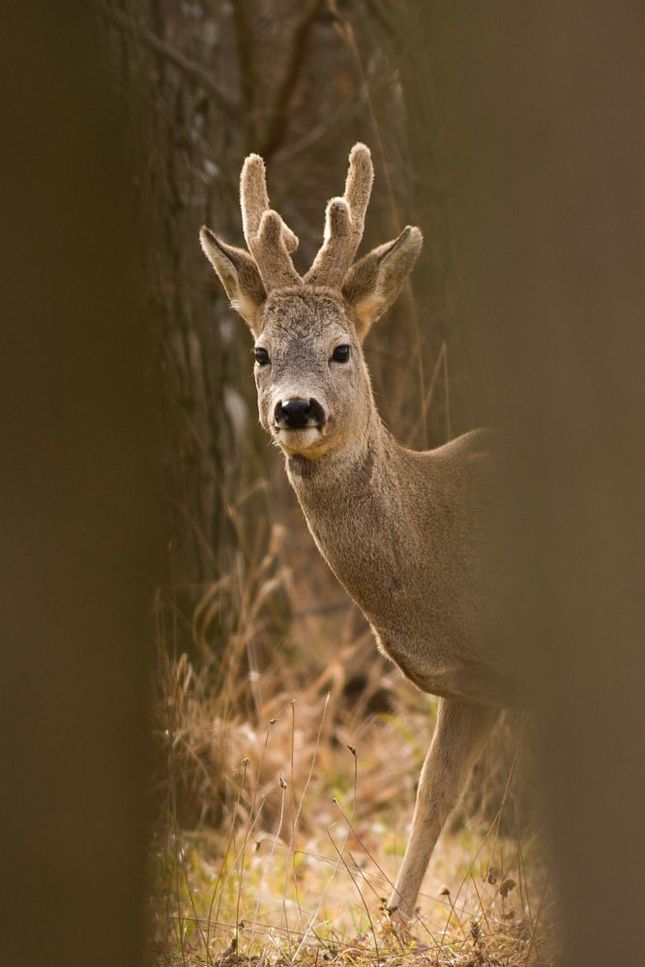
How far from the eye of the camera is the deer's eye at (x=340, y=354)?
15.9 feet

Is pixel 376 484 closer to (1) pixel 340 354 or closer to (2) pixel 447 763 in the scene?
(1) pixel 340 354


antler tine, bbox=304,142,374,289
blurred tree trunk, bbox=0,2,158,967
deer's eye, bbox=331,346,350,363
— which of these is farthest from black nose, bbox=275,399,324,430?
blurred tree trunk, bbox=0,2,158,967

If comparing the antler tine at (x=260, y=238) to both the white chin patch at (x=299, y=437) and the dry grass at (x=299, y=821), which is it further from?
the dry grass at (x=299, y=821)

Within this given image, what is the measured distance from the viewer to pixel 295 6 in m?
10.6

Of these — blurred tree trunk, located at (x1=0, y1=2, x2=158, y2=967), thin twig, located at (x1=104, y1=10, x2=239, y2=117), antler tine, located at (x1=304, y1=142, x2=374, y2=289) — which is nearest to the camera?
blurred tree trunk, located at (x1=0, y1=2, x2=158, y2=967)

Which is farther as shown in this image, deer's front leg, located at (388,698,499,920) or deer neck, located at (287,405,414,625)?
deer's front leg, located at (388,698,499,920)

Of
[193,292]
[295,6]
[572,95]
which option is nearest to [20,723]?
[572,95]

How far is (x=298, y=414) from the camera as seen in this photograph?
4.48 meters

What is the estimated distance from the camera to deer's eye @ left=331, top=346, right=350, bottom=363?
15.9ft

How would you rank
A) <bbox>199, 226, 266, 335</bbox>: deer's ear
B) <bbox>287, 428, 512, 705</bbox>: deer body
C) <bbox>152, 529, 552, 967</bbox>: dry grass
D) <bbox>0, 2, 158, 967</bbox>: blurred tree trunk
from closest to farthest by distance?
<bbox>0, 2, 158, 967</bbox>: blurred tree trunk
<bbox>152, 529, 552, 967</bbox>: dry grass
<bbox>287, 428, 512, 705</bbox>: deer body
<bbox>199, 226, 266, 335</bbox>: deer's ear

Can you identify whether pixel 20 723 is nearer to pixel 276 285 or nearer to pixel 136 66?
pixel 276 285

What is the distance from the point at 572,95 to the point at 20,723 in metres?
1.38

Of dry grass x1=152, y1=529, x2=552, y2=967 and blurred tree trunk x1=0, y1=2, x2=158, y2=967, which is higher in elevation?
blurred tree trunk x1=0, y1=2, x2=158, y2=967

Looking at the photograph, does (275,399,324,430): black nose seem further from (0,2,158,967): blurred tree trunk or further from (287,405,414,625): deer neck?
(0,2,158,967): blurred tree trunk
